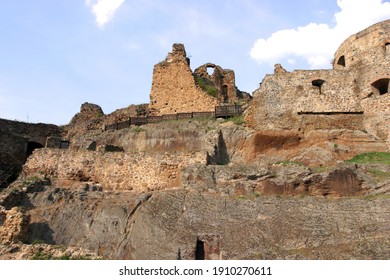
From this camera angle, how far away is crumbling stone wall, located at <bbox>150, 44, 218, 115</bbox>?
26391 millimetres

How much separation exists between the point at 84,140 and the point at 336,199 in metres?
15.9

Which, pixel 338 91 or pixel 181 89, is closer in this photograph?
pixel 338 91

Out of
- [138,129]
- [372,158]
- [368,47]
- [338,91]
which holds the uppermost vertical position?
[368,47]

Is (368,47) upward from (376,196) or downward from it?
upward

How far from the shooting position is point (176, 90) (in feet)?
89.7

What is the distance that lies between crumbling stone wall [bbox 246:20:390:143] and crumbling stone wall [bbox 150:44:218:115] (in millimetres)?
5326

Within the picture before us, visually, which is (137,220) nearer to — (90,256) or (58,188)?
(90,256)

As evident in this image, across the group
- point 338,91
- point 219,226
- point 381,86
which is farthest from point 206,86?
point 219,226

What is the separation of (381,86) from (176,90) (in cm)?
1296

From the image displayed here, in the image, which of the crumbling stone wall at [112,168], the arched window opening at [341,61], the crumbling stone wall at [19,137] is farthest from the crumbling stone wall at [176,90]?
the crumbling stone wall at [19,137]

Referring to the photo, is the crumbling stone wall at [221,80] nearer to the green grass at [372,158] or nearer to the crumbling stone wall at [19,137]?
the green grass at [372,158]

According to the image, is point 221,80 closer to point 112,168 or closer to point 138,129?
point 138,129

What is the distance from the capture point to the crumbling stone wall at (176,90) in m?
26.4

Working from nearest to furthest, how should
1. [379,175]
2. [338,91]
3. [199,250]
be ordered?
[199,250] < [379,175] < [338,91]
